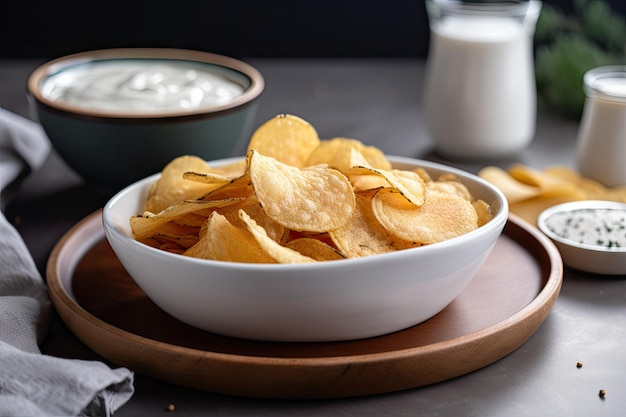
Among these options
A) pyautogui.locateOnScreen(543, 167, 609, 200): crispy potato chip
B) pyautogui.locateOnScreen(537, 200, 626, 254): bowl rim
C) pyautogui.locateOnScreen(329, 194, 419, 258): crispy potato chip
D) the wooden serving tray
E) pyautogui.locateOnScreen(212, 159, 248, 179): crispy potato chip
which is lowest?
pyautogui.locateOnScreen(543, 167, 609, 200): crispy potato chip

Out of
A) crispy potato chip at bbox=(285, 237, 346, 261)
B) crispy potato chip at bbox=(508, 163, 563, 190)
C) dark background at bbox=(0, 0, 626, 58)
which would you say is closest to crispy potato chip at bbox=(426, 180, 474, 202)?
crispy potato chip at bbox=(285, 237, 346, 261)

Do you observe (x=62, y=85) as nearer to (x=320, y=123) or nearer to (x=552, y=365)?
(x=320, y=123)

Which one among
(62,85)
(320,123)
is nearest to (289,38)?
(320,123)

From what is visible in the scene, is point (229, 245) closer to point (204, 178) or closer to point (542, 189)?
point (204, 178)

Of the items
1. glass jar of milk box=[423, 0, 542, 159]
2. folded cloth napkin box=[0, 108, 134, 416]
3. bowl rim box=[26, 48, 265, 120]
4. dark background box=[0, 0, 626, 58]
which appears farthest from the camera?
dark background box=[0, 0, 626, 58]

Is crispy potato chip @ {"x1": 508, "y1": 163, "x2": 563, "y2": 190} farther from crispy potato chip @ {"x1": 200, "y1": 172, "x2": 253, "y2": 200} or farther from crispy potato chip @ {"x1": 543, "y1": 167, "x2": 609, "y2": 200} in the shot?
crispy potato chip @ {"x1": 200, "y1": 172, "x2": 253, "y2": 200}

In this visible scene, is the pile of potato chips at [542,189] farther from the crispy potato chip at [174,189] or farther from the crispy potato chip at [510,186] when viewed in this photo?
the crispy potato chip at [174,189]

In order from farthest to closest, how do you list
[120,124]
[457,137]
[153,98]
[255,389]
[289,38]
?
1. [289,38]
2. [457,137]
3. [153,98]
4. [120,124]
5. [255,389]
